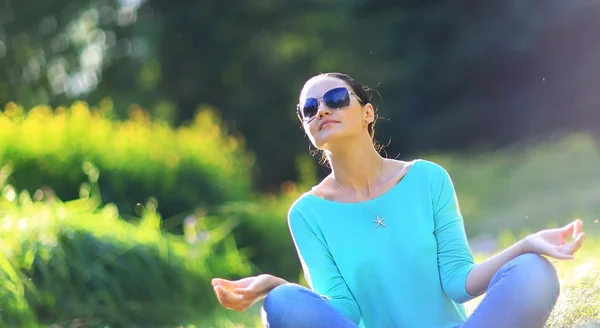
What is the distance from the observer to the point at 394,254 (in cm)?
288

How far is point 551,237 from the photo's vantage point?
255 centimetres

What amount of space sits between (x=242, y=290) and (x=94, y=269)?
9.42 feet

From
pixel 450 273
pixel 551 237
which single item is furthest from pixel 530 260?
pixel 450 273

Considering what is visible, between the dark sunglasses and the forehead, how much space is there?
0.06 feet

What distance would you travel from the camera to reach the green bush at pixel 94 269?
5043mm

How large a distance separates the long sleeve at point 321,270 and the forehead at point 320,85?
1.19 ft

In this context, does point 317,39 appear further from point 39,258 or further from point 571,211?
point 39,258

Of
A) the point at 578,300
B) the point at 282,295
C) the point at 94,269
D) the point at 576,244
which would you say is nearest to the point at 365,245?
the point at 282,295

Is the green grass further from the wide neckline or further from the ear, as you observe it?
the ear

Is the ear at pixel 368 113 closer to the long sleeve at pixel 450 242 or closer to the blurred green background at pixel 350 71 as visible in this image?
the long sleeve at pixel 450 242

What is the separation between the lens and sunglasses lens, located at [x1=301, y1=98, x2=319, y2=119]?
2.95 meters

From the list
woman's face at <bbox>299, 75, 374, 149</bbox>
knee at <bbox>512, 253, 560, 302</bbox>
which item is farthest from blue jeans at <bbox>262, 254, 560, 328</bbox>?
woman's face at <bbox>299, 75, 374, 149</bbox>

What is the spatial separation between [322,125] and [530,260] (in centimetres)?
77

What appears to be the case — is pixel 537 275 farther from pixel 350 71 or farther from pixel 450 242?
pixel 350 71
